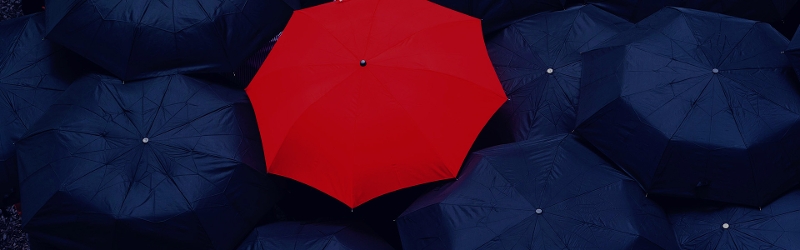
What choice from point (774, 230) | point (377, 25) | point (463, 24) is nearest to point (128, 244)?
point (377, 25)

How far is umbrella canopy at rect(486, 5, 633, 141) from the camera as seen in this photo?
5.95m

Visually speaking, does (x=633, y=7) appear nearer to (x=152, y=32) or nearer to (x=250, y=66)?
(x=250, y=66)

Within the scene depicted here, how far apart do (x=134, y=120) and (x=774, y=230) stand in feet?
14.1

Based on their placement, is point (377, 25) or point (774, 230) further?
point (377, 25)

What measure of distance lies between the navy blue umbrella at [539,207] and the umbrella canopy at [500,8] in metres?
1.24

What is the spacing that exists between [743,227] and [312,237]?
2.83m

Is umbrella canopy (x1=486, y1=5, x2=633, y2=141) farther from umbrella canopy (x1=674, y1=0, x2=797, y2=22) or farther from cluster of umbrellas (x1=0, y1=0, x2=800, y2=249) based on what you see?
umbrella canopy (x1=674, y1=0, x2=797, y2=22)

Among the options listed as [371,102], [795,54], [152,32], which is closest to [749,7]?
[795,54]

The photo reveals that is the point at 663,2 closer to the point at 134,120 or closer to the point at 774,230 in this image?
the point at 774,230

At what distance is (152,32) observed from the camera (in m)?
5.72

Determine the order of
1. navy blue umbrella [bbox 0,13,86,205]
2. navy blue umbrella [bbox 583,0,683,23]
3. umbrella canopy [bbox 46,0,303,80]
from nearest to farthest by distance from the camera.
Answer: umbrella canopy [bbox 46,0,303,80] < navy blue umbrella [bbox 0,13,86,205] < navy blue umbrella [bbox 583,0,683,23]

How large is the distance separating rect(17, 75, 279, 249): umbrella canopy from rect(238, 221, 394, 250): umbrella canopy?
7.0 inches

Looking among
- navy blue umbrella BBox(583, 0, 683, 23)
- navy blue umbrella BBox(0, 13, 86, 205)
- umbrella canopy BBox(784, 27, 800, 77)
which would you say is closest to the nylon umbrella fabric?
navy blue umbrella BBox(583, 0, 683, 23)

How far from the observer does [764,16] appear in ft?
20.7
